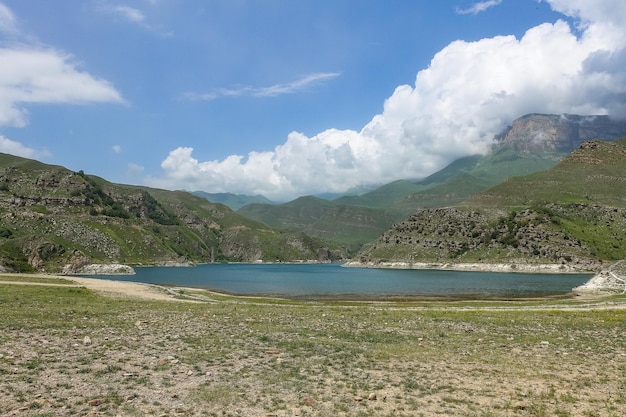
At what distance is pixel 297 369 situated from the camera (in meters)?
19.5

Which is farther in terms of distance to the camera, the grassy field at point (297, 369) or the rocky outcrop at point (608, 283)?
the rocky outcrop at point (608, 283)

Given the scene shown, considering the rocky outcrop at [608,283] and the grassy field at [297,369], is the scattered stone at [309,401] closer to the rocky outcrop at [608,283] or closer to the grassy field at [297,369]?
the grassy field at [297,369]

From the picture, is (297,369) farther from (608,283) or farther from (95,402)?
(608,283)

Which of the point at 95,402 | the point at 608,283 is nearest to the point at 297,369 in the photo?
the point at 95,402

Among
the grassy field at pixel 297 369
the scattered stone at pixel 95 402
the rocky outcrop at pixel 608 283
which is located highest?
the scattered stone at pixel 95 402

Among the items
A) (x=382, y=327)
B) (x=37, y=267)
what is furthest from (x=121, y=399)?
(x=37, y=267)

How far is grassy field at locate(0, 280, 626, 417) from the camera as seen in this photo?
14242 millimetres

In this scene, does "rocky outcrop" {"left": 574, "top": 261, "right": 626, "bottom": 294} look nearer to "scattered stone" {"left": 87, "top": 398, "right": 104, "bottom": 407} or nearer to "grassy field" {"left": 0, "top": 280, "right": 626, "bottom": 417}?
"grassy field" {"left": 0, "top": 280, "right": 626, "bottom": 417}

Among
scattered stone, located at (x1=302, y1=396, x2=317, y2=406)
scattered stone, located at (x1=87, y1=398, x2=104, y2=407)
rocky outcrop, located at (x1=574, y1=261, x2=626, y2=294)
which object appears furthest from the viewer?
rocky outcrop, located at (x1=574, y1=261, x2=626, y2=294)

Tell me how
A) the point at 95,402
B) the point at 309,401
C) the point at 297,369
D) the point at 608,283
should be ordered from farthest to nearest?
1. the point at 608,283
2. the point at 297,369
3. the point at 309,401
4. the point at 95,402

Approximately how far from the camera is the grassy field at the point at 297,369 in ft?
46.7

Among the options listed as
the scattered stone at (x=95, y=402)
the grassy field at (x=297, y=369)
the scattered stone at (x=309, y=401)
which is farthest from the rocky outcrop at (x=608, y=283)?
the scattered stone at (x=95, y=402)

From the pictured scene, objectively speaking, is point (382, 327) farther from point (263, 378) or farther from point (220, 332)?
point (263, 378)

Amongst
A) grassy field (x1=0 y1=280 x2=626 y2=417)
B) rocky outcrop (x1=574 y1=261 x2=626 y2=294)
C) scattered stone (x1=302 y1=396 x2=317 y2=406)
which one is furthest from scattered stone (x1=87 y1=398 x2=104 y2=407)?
rocky outcrop (x1=574 y1=261 x2=626 y2=294)
